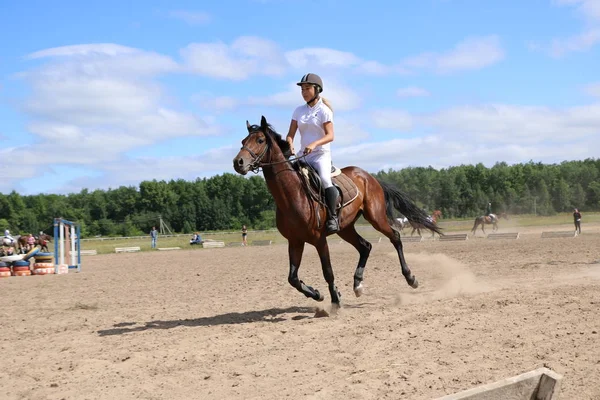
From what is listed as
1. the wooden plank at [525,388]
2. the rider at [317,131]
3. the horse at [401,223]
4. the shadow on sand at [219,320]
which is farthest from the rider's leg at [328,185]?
the wooden plank at [525,388]

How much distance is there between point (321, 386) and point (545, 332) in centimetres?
275

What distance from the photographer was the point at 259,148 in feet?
31.0

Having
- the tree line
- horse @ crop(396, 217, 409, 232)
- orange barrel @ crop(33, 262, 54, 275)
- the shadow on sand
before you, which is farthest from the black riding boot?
the tree line

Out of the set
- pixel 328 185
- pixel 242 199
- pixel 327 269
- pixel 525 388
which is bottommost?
pixel 525 388

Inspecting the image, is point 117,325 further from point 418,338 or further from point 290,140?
point 418,338

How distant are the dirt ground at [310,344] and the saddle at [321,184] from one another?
1804 mm

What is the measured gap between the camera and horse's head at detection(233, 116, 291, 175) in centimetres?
906

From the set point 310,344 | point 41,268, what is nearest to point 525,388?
point 310,344

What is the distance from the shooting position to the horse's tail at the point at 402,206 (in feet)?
42.2

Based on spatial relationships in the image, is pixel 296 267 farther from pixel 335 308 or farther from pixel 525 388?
pixel 525 388

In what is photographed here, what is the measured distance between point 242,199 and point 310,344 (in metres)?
103

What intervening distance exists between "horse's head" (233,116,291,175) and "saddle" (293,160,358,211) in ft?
1.18

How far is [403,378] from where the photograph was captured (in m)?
5.81

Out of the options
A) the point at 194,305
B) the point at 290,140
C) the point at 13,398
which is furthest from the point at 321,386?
the point at 194,305
